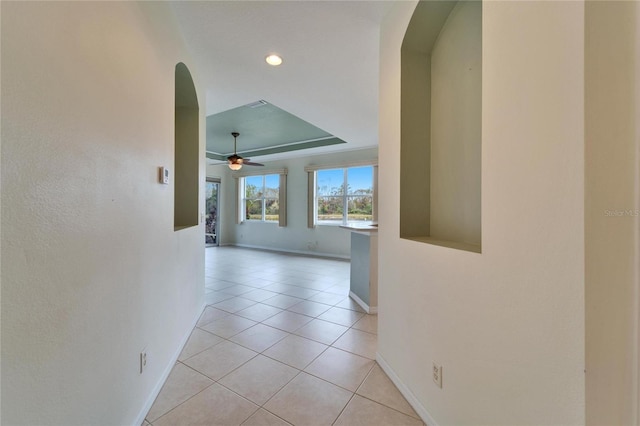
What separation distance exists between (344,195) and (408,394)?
17.4 ft

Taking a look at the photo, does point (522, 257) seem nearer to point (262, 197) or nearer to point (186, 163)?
point (186, 163)

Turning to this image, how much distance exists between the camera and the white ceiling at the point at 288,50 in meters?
1.85

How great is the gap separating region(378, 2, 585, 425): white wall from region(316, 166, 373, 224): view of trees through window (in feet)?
16.5

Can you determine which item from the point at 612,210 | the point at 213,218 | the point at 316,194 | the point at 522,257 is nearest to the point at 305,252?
the point at 316,194

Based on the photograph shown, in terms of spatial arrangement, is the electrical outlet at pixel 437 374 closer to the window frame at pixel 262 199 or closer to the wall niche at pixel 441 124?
the wall niche at pixel 441 124

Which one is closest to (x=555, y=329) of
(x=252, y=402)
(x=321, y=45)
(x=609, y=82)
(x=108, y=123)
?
(x=609, y=82)

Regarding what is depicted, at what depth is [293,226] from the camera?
7.32 m

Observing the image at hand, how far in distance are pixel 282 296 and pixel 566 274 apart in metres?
3.26

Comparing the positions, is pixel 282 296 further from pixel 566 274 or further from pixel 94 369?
pixel 566 274

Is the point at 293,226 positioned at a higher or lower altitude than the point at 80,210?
lower

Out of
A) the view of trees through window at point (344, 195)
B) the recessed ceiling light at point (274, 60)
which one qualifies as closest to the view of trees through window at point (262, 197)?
the view of trees through window at point (344, 195)

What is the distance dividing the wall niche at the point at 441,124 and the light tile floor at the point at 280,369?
1.07 m

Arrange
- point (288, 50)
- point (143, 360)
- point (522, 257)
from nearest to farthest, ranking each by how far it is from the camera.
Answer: point (522, 257)
point (143, 360)
point (288, 50)

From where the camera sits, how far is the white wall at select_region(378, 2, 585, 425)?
0.71 meters
